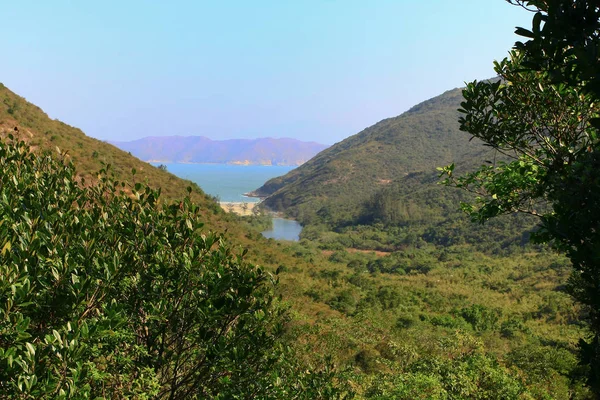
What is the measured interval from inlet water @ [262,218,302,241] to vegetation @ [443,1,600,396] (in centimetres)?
7938

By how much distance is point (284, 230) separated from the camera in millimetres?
98375

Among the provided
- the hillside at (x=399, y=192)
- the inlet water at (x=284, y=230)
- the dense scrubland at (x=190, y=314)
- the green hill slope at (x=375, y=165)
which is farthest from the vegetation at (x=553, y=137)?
the green hill slope at (x=375, y=165)

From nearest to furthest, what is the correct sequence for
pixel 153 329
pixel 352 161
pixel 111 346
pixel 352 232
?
1. pixel 111 346
2. pixel 153 329
3. pixel 352 232
4. pixel 352 161

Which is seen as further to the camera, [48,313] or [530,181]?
[530,181]

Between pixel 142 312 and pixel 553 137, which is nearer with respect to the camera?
pixel 142 312

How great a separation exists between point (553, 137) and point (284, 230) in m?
94.0

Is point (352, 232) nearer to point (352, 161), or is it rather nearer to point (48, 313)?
point (352, 161)

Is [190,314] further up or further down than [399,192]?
further up

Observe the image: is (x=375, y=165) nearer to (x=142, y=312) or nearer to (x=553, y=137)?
(x=553, y=137)

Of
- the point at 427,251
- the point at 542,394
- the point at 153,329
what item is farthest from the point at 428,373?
the point at 427,251

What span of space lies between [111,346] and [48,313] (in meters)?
0.84

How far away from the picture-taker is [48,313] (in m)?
2.73

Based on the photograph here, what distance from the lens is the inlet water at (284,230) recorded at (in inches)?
3496

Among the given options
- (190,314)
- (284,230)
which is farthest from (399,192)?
(190,314)
